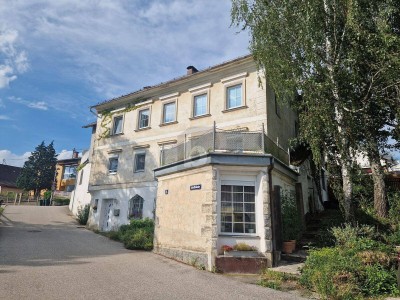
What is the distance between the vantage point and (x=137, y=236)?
527 inches

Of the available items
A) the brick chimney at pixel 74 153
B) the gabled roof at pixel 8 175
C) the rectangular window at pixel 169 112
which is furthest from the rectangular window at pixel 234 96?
the gabled roof at pixel 8 175

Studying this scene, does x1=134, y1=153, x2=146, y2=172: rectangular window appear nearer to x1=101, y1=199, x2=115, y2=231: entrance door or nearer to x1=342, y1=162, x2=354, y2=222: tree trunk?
x1=101, y1=199, x2=115, y2=231: entrance door

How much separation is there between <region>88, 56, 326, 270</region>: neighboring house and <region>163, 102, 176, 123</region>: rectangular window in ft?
0.23

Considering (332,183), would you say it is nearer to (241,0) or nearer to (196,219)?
(196,219)

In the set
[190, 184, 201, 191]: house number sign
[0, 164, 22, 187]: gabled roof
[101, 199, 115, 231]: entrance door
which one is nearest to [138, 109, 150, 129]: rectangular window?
[101, 199, 115, 231]: entrance door

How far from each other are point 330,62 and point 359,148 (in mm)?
3595

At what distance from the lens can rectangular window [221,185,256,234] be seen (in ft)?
32.8

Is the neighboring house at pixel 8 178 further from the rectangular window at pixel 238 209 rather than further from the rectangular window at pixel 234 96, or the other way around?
the rectangular window at pixel 238 209

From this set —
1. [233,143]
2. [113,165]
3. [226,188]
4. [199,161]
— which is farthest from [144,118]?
[226,188]

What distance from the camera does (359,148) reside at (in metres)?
11.5

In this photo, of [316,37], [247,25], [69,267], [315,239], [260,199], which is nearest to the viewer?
[69,267]

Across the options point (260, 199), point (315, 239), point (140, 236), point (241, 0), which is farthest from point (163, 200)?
point (241, 0)

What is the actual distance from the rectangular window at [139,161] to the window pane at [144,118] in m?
2.14

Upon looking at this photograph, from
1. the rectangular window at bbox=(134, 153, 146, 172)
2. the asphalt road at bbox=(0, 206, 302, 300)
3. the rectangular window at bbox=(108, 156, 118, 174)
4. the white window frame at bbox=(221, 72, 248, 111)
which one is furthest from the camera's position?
the rectangular window at bbox=(108, 156, 118, 174)
